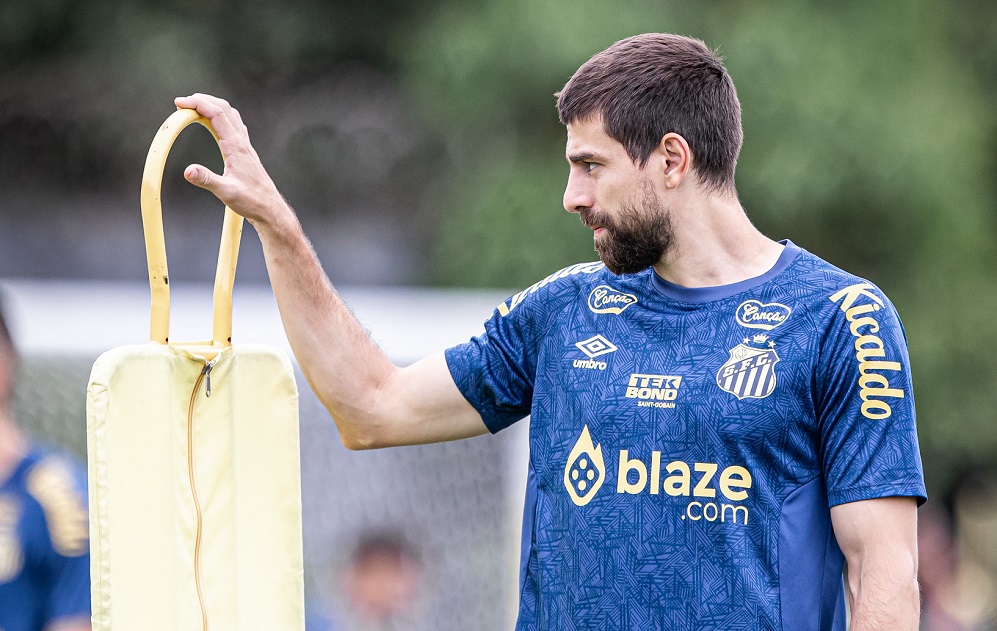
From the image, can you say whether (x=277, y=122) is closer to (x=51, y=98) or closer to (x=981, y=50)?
(x=51, y=98)

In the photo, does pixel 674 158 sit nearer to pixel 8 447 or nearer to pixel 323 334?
pixel 323 334

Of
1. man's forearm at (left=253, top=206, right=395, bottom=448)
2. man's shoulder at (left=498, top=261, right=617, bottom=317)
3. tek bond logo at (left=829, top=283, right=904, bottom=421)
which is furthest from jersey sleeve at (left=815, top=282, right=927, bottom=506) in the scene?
man's forearm at (left=253, top=206, right=395, bottom=448)

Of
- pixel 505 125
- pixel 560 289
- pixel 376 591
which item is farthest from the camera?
pixel 505 125

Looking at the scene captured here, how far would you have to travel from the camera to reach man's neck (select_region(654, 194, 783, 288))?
2.21 meters

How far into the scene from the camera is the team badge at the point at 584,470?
2133mm

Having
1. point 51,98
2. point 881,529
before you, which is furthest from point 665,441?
point 51,98

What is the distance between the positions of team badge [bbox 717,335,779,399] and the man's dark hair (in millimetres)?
323

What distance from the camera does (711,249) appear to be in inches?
87.6

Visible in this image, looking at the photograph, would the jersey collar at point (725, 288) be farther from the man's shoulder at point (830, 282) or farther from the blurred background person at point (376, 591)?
the blurred background person at point (376, 591)

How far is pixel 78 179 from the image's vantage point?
319 inches

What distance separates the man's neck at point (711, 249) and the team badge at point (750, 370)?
0.15 metres

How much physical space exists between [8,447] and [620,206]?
5.58 ft

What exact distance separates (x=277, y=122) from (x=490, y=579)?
3.85 metres


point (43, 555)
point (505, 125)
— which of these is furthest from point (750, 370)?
point (505, 125)
